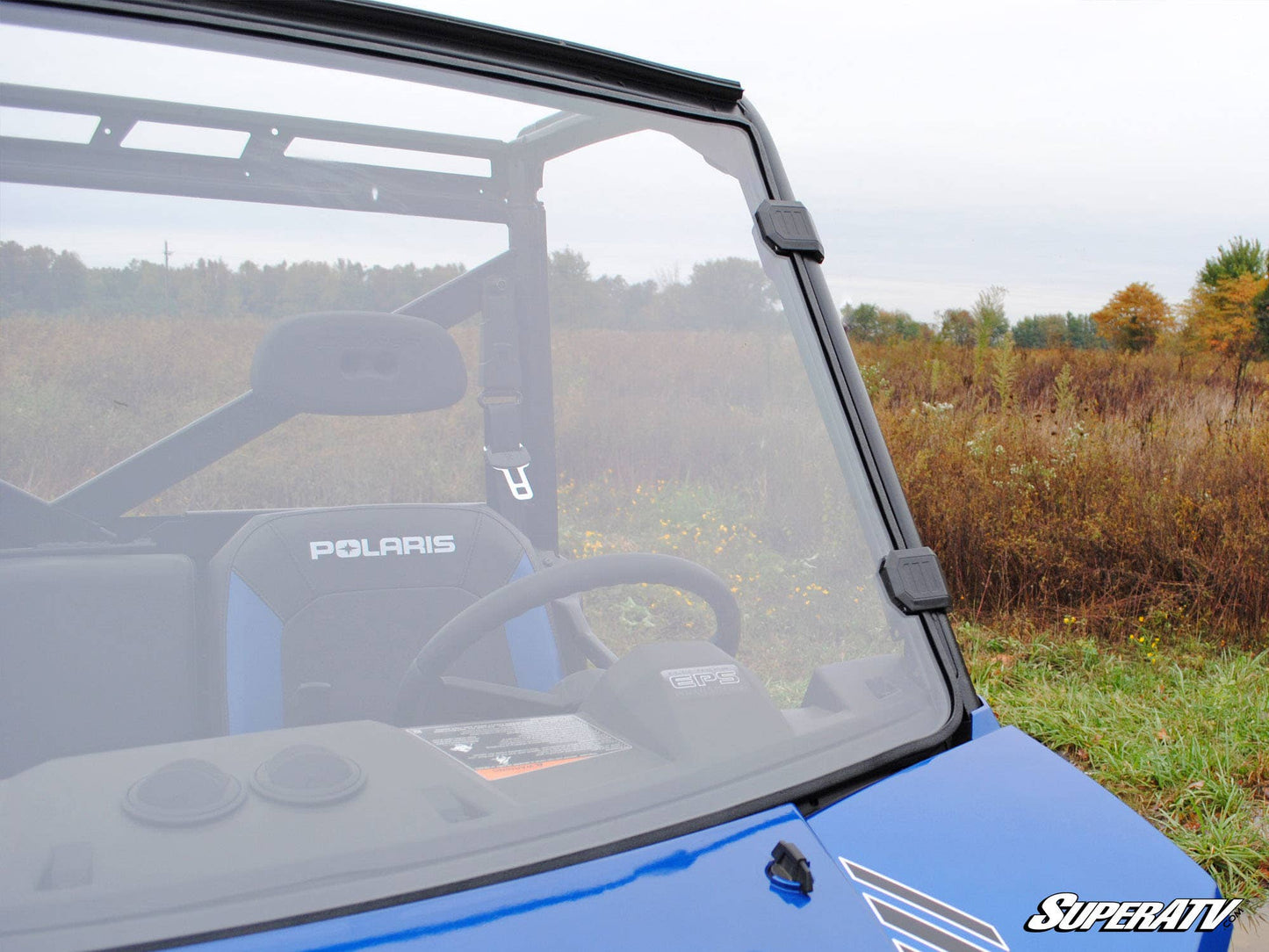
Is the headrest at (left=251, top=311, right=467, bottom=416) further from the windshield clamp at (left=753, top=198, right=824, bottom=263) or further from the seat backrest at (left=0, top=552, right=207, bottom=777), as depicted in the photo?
the windshield clamp at (left=753, top=198, right=824, bottom=263)

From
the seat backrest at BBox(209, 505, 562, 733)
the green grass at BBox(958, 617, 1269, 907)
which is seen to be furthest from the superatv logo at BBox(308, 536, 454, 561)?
the green grass at BBox(958, 617, 1269, 907)

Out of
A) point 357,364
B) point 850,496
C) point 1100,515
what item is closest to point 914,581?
point 850,496

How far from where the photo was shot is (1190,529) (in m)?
4.73

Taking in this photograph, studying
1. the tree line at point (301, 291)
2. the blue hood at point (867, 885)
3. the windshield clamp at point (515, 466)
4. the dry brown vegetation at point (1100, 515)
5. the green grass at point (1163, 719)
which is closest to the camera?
the blue hood at point (867, 885)

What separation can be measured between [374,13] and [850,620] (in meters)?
0.92

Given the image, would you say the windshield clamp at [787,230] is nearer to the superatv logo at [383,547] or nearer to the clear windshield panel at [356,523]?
the clear windshield panel at [356,523]

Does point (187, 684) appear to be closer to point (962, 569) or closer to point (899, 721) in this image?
point (899, 721)

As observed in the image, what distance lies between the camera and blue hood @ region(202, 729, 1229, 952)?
0.77 meters

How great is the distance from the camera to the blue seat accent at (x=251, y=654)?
1.30m

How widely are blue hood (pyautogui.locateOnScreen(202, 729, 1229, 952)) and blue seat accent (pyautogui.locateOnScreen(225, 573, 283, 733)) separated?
45 cm

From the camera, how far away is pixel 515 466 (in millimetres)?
2014

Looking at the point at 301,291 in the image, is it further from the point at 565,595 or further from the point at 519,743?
the point at 519,743

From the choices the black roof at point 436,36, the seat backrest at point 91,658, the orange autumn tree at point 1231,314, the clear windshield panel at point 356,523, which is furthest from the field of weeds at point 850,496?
the orange autumn tree at point 1231,314

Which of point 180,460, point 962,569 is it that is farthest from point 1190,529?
point 180,460
